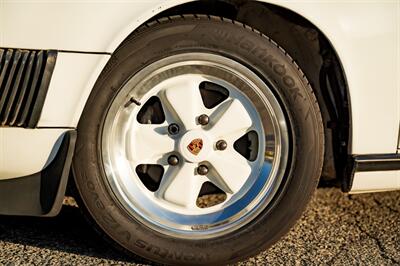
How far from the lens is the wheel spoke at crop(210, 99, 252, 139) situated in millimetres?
2883

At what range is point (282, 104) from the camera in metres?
2.84

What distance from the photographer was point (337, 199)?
3.72 metres

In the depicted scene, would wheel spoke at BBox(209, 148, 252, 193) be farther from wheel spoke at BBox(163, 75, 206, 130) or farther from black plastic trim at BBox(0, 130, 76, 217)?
black plastic trim at BBox(0, 130, 76, 217)

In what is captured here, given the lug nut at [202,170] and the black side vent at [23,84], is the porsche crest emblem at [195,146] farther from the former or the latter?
the black side vent at [23,84]

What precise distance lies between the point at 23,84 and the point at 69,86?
178 millimetres

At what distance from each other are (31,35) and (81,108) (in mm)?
332

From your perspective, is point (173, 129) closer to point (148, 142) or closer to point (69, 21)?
point (148, 142)

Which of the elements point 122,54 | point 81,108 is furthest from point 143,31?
point 81,108

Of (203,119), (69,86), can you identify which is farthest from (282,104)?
(69,86)

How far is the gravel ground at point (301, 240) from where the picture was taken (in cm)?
300

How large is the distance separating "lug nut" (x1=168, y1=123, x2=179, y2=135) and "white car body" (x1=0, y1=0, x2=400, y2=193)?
38 cm

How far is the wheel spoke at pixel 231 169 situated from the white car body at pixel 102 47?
484mm

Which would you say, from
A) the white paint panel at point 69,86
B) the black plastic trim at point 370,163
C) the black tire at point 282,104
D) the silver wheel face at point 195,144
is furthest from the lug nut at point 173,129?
the black plastic trim at point 370,163

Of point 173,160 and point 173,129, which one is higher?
point 173,129
